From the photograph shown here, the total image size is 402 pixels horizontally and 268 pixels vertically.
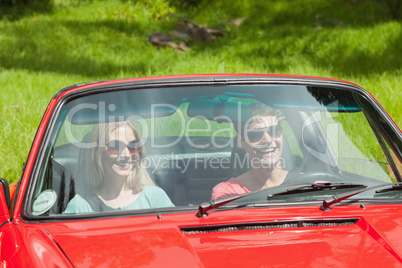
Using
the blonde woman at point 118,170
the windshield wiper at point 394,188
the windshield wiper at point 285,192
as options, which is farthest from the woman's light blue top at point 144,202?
the windshield wiper at point 394,188

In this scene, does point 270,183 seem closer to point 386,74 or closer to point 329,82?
point 329,82

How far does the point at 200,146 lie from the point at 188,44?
14.3 m

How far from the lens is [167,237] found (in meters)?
2.12

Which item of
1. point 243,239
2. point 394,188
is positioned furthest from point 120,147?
point 394,188

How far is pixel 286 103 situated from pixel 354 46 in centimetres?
1105

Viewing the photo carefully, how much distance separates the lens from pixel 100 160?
2.62 m

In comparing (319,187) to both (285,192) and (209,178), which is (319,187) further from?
(209,178)

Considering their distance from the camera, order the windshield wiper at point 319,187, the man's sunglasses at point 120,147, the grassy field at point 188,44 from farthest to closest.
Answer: the grassy field at point 188,44, the man's sunglasses at point 120,147, the windshield wiper at point 319,187

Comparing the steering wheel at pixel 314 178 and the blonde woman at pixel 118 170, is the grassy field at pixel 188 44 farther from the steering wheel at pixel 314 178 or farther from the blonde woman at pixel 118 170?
the steering wheel at pixel 314 178

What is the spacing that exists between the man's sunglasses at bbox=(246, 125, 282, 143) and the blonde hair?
1.87ft

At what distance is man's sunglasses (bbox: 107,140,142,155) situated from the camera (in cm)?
265

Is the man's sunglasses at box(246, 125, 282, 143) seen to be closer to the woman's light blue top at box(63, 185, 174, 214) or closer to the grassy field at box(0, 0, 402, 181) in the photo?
the woman's light blue top at box(63, 185, 174, 214)

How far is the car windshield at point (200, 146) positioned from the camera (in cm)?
251

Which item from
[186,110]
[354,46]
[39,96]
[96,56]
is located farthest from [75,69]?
[186,110]
